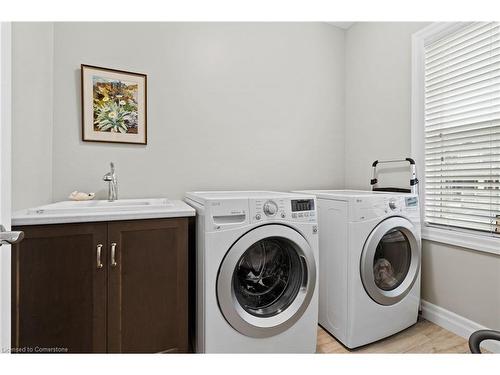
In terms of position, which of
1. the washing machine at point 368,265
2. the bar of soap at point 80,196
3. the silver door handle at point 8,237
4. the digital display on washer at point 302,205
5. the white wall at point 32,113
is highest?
the white wall at point 32,113

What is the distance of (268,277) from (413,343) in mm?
1084

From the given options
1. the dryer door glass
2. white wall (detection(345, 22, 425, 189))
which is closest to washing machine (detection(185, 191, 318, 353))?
the dryer door glass

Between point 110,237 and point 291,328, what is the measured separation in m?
1.10

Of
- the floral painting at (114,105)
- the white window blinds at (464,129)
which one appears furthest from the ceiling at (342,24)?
the floral painting at (114,105)

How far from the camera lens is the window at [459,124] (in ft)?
5.30

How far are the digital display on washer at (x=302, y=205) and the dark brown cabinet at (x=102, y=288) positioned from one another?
2.03 feet

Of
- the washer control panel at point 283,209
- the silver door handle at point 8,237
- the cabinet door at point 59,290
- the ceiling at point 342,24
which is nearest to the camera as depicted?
the silver door handle at point 8,237

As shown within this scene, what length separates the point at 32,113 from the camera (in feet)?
4.66

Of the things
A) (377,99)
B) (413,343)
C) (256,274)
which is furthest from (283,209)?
(377,99)

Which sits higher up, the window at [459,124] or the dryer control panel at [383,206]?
the window at [459,124]

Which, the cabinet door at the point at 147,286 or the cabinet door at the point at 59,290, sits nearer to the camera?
the cabinet door at the point at 59,290

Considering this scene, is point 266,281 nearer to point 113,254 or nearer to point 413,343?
point 113,254

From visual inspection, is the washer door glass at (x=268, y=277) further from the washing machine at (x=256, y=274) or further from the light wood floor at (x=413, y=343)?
the light wood floor at (x=413, y=343)

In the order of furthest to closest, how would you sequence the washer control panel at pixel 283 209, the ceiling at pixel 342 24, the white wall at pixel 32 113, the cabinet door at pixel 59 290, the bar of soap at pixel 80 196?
1. the ceiling at pixel 342 24
2. the bar of soap at pixel 80 196
3. the washer control panel at pixel 283 209
4. the white wall at pixel 32 113
5. the cabinet door at pixel 59 290
